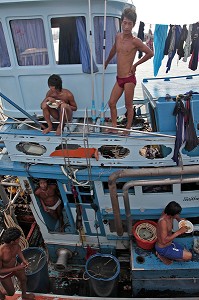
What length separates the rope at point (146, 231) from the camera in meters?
5.89

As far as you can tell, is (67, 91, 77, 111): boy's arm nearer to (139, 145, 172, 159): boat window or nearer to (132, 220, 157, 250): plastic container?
(139, 145, 172, 159): boat window

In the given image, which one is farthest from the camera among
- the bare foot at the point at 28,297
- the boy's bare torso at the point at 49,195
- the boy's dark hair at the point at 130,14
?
the boy's bare torso at the point at 49,195

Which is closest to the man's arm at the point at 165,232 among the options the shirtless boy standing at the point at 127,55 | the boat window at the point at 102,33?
the shirtless boy standing at the point at 127,55

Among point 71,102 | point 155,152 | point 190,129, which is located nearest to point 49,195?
point 71,102

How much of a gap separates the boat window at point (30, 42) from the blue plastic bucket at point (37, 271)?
14.2ft

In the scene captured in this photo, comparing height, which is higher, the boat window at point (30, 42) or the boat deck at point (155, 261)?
the boat window at point (30, 42)

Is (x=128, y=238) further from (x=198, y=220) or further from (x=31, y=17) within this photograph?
(x=31, y=17)

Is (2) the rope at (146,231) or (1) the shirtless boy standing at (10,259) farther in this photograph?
(2) the rope at (146,231)

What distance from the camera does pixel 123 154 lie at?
5543 millimetres

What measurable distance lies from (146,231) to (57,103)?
343 cm

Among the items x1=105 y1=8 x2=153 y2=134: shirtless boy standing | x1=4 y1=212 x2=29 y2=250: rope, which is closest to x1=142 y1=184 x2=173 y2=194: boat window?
x1=105 y1=8 x2=153 y2=134: shirtless boy standing

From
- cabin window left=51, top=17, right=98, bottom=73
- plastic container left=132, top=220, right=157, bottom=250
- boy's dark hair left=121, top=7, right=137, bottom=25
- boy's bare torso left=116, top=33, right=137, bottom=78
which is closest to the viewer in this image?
boy's dark hair left=121, top=7, right=137, bottom=25

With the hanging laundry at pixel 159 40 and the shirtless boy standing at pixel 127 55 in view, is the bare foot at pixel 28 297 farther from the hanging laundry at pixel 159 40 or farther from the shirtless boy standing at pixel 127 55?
the hanging laundry at pixel 159 40

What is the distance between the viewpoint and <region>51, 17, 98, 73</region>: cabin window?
5223 mm
